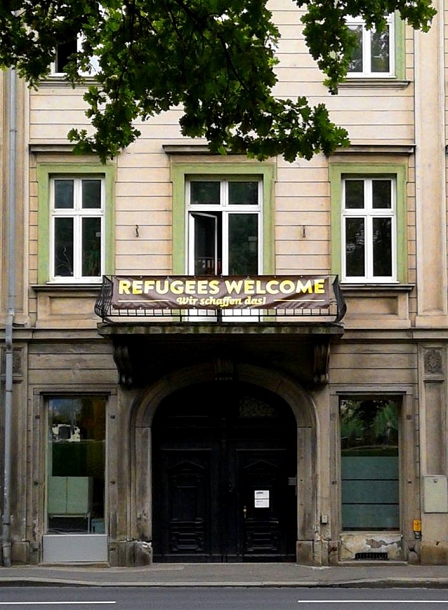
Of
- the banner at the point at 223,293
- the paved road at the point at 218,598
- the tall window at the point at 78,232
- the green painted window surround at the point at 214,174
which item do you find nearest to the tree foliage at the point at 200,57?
the paved road at the point at 218,598

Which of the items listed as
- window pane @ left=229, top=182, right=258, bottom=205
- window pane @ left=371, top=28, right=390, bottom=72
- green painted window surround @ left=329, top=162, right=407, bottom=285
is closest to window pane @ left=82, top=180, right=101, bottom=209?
window pane @ left=229, top=182, right=258, bottom=205

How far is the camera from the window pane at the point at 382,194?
882 inches

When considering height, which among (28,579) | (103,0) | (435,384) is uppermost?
(103,0)

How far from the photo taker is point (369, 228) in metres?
22.4

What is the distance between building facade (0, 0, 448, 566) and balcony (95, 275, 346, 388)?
68 mm

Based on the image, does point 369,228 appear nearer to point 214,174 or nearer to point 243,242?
point 243,242

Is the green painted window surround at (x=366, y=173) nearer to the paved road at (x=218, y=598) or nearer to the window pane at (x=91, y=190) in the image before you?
the window pane at (x=91, y=190)

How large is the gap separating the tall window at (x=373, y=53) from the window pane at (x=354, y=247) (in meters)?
2.52

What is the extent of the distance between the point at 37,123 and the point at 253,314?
4864mm

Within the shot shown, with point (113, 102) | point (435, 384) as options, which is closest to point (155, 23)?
point (113, 102)

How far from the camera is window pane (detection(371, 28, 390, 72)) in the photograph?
22.6m

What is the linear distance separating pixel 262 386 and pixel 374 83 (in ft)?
17.6

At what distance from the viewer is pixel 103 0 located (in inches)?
471

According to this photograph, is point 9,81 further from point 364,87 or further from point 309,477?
point 309,477
